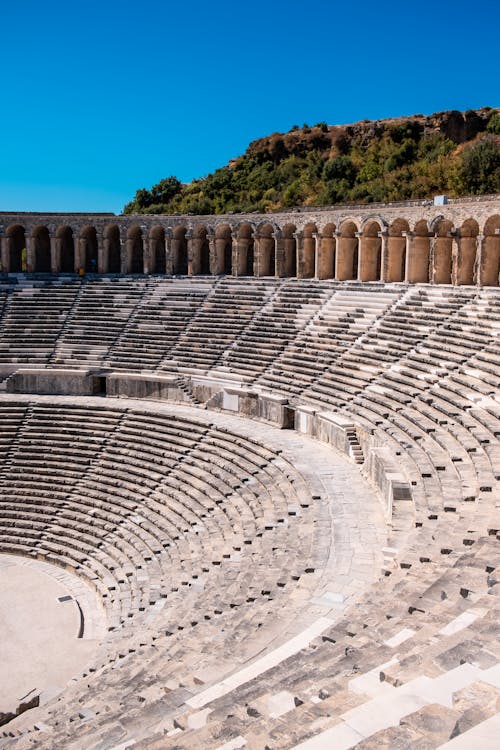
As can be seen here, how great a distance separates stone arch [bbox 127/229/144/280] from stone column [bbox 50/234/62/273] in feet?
12.6

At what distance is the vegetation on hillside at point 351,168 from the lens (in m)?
46.3

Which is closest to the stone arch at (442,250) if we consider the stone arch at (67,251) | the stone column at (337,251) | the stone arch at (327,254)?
the stone column at (337,251)

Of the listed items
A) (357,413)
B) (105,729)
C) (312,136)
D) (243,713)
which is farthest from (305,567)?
(312,136)

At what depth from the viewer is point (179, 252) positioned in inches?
1469

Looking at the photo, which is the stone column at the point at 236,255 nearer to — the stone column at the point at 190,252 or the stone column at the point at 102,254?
the stone column at the point at 190,252

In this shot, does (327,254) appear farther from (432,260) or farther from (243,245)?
(432,260)

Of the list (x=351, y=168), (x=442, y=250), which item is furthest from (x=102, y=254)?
(x=351, y=168)

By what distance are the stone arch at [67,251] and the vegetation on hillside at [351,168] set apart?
1173 centimetres

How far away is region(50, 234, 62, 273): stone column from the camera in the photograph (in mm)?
37094

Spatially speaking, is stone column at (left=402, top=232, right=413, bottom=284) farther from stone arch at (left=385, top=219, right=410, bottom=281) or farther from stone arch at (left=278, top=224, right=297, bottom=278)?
stone arch at (left=278, top=224, right=297, bottom=278)

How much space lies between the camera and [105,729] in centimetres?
839

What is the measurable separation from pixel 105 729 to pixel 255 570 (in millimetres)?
6174

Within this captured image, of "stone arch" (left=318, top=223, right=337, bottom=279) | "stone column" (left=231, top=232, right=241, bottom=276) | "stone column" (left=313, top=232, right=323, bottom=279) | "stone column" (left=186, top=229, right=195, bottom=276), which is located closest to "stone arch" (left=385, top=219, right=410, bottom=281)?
"stone arch" (left=318, top=223, right=337, bottom=279)

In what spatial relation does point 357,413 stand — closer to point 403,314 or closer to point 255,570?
point 403,314
